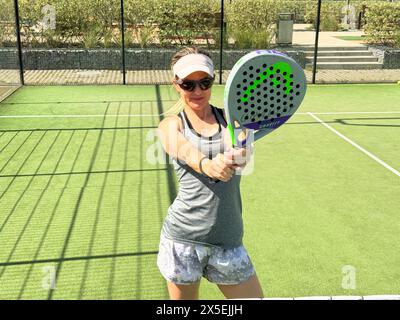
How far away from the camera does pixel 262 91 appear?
2283 mm

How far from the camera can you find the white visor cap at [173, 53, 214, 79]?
2701 millimetres

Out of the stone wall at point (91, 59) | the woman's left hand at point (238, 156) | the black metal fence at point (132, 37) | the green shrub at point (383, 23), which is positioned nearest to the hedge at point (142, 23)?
the black metal fence at point (132, 37)

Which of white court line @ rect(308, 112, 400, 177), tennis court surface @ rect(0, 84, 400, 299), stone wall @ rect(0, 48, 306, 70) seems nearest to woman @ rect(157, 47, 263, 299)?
tennis court surface @ rect(0, 84, 400, 299)

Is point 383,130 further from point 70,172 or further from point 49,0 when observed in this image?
point 49,0

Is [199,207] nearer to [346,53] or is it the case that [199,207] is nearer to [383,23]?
[346,53]

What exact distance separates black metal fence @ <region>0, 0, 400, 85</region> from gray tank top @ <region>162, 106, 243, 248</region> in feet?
50.1

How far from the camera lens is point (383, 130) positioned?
34.9ft

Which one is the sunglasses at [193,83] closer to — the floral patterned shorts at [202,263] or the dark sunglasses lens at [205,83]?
the dark sunglasses lens at [205,83]

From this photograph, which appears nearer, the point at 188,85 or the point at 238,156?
the point at 238,156

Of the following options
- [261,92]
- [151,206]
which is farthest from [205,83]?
[151,206]

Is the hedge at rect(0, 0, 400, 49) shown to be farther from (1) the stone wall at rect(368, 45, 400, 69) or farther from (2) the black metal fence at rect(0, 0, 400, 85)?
(1) the stone wall at rect(368, 45, 400, 69)

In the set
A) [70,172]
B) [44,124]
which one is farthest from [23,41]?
[70,172]

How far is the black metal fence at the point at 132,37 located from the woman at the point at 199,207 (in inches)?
601

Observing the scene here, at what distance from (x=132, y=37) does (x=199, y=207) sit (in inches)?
724
